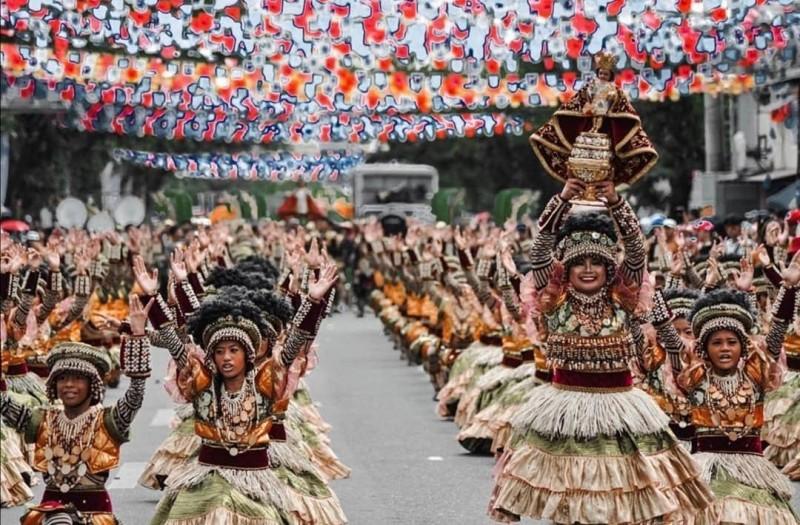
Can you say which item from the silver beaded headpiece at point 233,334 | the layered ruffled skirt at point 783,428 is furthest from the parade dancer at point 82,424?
the layered ruffled skirt at point 783,428

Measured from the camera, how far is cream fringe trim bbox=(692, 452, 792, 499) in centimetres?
1146

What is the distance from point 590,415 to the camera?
34.1 feet

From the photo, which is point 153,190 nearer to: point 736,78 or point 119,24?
point 736,78

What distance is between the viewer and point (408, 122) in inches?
1389

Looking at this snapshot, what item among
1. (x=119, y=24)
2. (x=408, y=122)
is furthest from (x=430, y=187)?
(x=119, y=24)

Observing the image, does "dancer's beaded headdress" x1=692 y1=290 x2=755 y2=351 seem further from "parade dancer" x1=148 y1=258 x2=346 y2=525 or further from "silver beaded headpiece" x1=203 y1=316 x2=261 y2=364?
"silver beaded headpiece" x1=203 y1=316 x2=261 y2=364

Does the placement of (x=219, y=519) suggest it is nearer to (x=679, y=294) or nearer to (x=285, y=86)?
(x=679, y=294)

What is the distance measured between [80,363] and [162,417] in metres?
11.1

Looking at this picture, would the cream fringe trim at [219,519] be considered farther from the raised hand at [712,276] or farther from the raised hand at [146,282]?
the raised hand at [712,276]

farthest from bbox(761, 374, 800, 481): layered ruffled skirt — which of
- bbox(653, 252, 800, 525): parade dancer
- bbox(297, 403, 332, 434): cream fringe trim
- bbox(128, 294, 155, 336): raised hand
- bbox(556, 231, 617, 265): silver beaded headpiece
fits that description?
bbox(128, 294, 155, 336): raised hand

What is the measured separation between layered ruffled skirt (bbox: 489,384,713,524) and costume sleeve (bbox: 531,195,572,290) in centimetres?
59

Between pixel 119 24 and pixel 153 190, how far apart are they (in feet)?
187

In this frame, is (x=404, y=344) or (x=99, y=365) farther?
(x=404, y=344)

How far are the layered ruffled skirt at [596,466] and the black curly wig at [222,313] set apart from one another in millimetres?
1467
